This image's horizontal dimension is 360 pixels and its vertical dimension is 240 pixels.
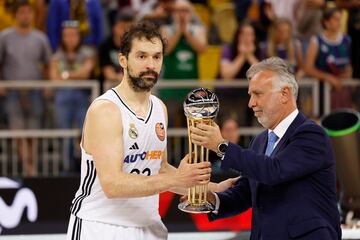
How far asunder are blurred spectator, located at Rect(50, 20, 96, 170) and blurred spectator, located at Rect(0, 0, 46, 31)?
744 millimetres

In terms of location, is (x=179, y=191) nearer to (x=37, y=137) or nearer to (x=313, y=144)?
(x=313, y=144)

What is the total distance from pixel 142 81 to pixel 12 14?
6057 millimetres

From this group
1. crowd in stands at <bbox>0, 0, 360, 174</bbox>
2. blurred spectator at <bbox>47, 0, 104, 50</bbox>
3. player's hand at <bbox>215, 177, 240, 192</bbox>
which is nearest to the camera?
player's hand at <bbox>215, 177, 240, 192</bbox>

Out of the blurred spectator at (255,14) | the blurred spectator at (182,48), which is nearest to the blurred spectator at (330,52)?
the blurred spectator at (255,14)

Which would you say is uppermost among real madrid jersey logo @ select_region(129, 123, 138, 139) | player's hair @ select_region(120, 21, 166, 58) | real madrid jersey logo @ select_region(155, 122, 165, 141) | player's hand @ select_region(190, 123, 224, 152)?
player's hair @ select_region(120, 21, 166, 58)

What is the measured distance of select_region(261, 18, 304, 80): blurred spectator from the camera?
38.0 feet

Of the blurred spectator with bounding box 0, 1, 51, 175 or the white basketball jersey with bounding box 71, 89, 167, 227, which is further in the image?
the blurred spectator with bounding box 0, 1, 51, 175

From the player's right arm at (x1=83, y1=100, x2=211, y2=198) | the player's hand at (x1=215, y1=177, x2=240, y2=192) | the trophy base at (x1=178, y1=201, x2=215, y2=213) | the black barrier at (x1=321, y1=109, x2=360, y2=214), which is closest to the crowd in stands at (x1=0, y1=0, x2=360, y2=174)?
the black barrier at (x1=321, y1=109, x2=360, y2=214)

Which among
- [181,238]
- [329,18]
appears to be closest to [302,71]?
[329,18]

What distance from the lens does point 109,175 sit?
217 inches

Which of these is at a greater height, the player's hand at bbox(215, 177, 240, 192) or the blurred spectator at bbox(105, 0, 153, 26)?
the blurred spectator at bbox(105, 0, 153, 26)

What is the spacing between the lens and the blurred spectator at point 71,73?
1082 cm

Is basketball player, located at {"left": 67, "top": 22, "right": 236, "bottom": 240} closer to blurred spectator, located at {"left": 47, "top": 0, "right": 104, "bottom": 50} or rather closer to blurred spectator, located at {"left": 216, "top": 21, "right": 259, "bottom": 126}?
blurred spectator, located at {"left": 216, "top": 21, "right": 259, "bottom": 126}

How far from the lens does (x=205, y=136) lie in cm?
532
